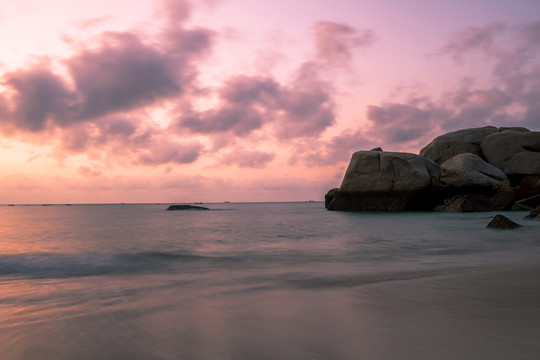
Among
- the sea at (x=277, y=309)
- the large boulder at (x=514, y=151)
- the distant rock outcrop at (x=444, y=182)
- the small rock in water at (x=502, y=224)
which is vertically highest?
the large boulder at (x=514, y=151)

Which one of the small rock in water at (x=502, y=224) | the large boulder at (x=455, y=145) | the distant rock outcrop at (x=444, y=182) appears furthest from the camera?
the large boulder at (x=455, y=145)

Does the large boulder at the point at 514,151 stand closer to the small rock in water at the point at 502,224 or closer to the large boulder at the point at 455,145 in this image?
the large boulder at the point at 455,145

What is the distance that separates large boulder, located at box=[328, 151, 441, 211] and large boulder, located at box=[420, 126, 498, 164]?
5819 mm

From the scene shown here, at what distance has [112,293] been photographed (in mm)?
3518

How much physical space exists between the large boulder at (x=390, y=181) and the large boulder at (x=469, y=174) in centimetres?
86

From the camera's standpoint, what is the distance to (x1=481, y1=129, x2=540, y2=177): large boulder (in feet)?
76.9

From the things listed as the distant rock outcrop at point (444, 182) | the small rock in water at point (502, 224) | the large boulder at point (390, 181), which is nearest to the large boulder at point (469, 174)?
the distant rock outcrop at point (444, 182)

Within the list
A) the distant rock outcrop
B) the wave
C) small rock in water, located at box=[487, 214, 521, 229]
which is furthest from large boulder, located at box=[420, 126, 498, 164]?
the wave

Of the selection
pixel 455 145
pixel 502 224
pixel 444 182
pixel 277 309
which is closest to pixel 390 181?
pixel 444 182

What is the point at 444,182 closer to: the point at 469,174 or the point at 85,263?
the point at 469,174

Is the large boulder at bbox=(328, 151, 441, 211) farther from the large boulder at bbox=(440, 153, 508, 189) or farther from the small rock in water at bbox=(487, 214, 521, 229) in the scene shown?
the small rock in water at bbox=(487, 214, 521, 229)

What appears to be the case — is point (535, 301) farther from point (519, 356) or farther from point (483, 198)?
point (483, 198)

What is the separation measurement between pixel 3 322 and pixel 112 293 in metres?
1.00

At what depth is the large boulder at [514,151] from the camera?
23.5m
